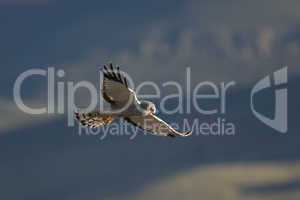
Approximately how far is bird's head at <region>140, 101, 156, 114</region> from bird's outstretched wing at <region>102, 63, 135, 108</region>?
1.53 m

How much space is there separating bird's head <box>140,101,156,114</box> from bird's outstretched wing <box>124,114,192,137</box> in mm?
1101

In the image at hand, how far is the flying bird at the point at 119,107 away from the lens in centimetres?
15362

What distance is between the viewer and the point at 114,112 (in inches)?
6083

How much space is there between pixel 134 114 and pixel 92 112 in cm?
233

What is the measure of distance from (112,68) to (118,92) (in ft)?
4.25

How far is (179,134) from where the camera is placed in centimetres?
15750

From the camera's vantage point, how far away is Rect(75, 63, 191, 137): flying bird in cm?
15362

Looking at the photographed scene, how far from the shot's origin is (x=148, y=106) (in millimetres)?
155500

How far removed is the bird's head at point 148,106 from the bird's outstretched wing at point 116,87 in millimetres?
1529

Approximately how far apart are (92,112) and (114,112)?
116 centimetres

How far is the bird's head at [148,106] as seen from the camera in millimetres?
155250

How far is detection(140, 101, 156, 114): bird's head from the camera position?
509ft

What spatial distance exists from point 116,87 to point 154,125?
17.5 feet

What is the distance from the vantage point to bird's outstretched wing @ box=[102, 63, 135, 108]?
154m
